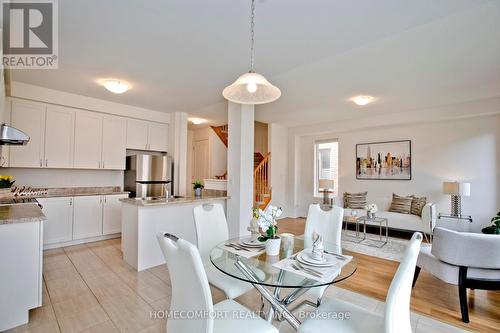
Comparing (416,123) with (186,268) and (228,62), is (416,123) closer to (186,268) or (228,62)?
(228,62)

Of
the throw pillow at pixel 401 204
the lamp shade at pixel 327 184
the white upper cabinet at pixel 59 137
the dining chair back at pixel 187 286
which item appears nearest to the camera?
the dining chair back at pixel 187 286

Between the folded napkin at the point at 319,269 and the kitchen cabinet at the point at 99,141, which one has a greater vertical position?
the kitchen cabinet at the point at 99,141

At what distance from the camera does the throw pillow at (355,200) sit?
5.63 metres

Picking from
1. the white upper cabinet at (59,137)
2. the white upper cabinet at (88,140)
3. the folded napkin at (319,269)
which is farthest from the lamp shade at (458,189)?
the white upper cabinet at (59,137)

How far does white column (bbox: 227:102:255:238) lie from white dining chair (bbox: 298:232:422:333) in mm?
2349

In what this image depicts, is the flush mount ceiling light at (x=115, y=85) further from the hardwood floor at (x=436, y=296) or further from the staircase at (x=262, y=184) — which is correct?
the hardwood floor at (x=436, y=296)

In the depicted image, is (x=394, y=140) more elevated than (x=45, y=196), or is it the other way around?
(x=394, y=140)

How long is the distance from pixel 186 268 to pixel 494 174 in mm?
5803

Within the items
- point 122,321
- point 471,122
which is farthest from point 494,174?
point 122,321

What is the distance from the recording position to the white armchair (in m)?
2.07

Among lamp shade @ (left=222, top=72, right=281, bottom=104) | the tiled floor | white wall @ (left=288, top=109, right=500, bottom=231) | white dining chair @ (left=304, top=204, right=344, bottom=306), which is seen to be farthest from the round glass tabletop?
white wall @ (left=288, top=109, right=500, bottom=231)

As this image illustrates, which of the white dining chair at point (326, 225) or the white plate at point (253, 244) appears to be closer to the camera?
the white plate at point (253, 244)

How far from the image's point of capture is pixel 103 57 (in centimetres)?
283

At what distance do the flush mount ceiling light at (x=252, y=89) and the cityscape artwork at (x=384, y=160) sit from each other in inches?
Result: 180
